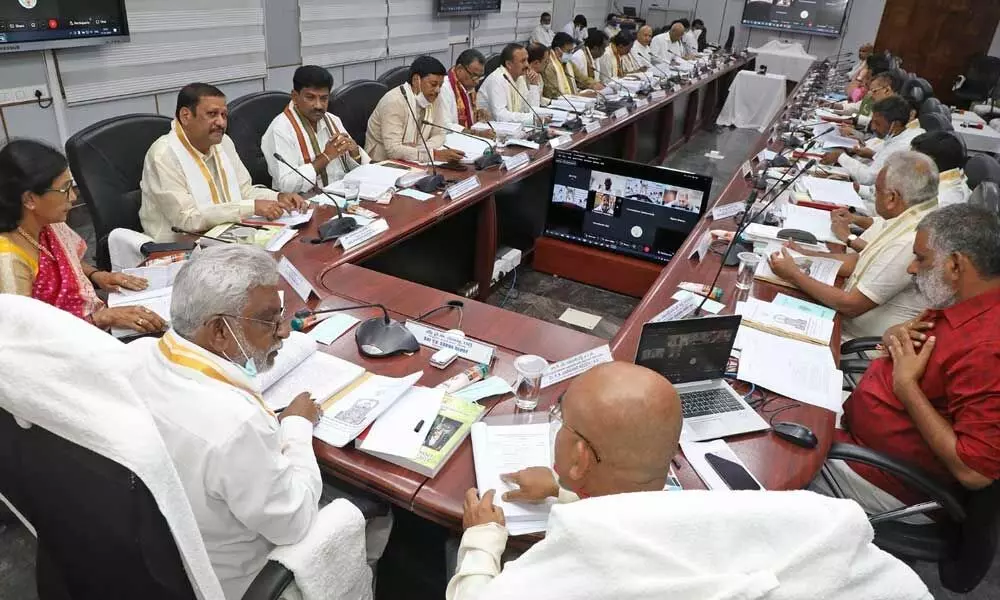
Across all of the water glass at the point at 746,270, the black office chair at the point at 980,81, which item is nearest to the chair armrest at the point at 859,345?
the water glass at the point at 746,270

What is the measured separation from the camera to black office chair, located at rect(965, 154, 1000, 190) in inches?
101

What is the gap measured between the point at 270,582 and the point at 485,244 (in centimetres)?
227

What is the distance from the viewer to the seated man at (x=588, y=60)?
645 centimetres

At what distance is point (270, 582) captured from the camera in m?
1.11

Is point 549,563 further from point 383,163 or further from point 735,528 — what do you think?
point 383,163

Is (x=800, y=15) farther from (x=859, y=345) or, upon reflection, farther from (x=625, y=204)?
(x=859, y=345)

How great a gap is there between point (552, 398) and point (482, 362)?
222 millimetres

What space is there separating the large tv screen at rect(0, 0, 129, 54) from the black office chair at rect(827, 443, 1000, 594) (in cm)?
421

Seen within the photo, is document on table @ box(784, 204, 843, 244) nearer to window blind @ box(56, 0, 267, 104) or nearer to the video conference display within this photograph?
the video conference display

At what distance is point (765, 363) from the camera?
5.75 ft

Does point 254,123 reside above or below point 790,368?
above

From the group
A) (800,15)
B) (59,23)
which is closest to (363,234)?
(59,23)

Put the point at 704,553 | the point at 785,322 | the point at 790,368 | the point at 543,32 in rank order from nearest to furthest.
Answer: the point at 704,553
the point at 790,368
the point at 785,322
the point at 543,32

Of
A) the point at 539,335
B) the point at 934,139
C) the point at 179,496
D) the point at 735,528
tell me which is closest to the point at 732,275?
the point at 539,335
